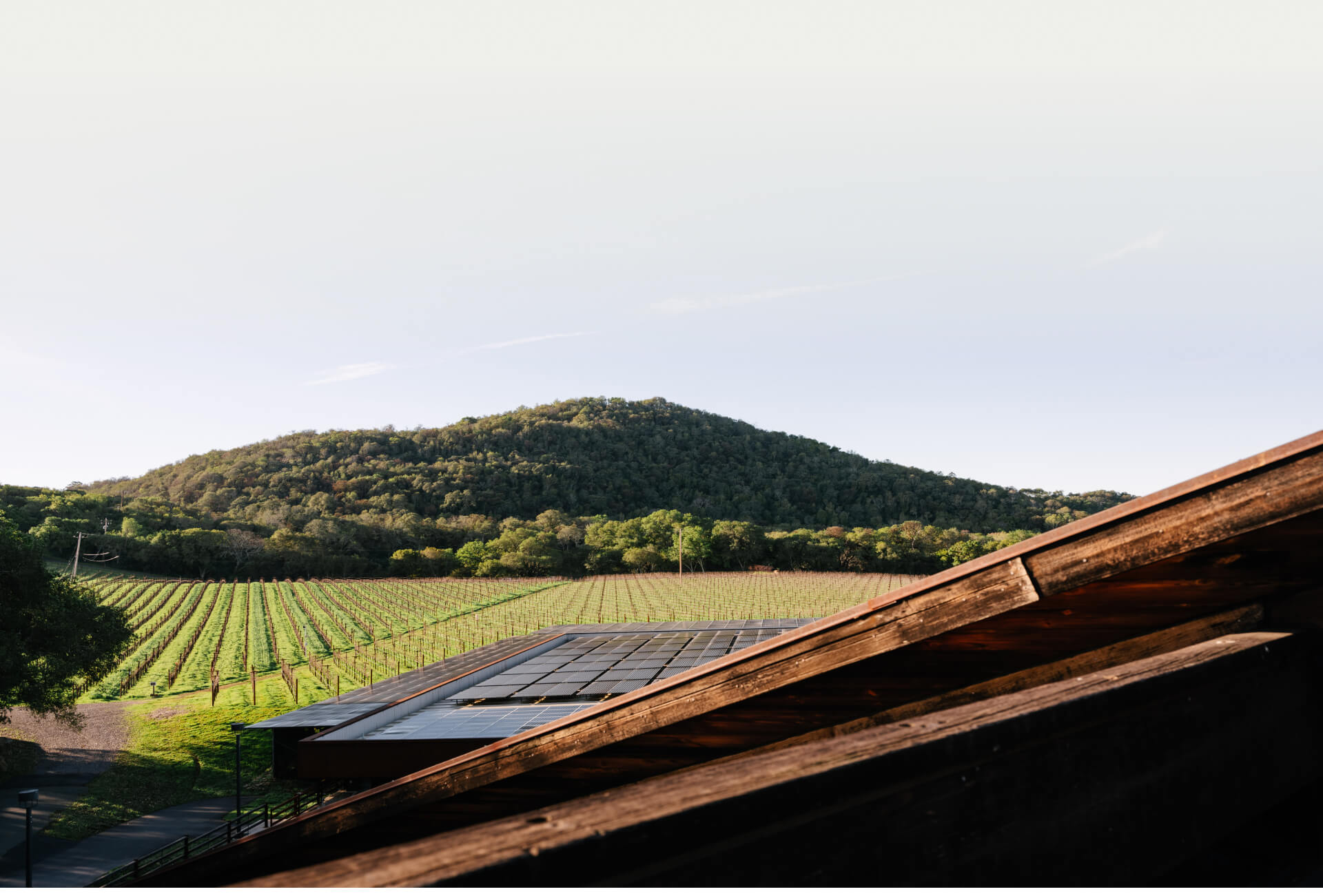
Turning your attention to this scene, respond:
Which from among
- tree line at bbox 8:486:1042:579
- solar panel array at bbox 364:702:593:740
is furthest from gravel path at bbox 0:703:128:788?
tree line at bbox 8:486:1042:579

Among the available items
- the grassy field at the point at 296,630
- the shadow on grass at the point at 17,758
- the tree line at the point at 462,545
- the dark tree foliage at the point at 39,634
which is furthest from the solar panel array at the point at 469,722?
the tree line at the point at 462,545

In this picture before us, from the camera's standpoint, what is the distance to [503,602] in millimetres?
43312

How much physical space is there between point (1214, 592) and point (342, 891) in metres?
1.38

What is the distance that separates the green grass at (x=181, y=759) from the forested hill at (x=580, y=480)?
5965cm

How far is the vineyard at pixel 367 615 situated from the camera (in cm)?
2844

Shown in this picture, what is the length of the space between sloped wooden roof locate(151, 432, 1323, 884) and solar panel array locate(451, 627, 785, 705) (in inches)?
368

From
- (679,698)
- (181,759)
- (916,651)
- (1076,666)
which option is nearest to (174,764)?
(181,759)

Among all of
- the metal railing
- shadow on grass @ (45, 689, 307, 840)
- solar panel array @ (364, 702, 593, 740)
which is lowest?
shadow on grass @ (45, 689, 307, 840)

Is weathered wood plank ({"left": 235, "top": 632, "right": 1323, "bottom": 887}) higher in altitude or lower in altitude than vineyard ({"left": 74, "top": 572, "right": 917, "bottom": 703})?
higher

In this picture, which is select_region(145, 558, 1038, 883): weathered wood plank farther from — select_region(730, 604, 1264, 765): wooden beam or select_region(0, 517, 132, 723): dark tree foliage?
select_region(0, 517, 132, 723): dark tree foliage

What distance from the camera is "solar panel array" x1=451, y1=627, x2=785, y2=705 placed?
11.4 metres

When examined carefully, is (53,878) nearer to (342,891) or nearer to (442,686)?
(442,686)

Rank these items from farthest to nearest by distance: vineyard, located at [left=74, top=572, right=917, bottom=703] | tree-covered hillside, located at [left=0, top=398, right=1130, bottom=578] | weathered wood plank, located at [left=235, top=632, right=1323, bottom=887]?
tree-covered hillside, located at [left=0, top=398, right=1130, bottom=578] < vineyard, located at [left=74, top=572, right=917, bottom=703] < weathered wood plank, located at [left=235, top=632, right=1323, bottom=887]

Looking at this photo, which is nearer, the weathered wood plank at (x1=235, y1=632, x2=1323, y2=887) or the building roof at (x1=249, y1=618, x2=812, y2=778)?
the weathered wood plank at (x1=235, y1=632, x2=1323, y2=887)
